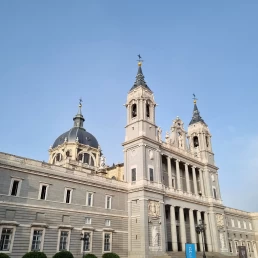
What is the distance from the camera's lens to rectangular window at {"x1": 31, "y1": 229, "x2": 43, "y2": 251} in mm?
27906

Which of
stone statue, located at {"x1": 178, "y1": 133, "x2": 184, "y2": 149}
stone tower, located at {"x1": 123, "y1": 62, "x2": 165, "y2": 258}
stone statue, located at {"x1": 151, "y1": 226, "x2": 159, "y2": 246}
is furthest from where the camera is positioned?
stone statue, located at {"x1": 178, "y1": 133, "x2": 184, "y2": 149}

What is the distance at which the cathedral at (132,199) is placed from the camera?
28.4 meters

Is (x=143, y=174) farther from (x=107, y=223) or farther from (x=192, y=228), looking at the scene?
(x=192, y=228)

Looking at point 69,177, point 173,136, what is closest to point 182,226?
point 173,136

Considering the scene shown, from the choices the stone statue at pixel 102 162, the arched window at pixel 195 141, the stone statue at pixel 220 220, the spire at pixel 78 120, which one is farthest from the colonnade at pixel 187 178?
the spire at pixel 78 120

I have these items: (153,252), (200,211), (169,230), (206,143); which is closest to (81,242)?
(153,252)

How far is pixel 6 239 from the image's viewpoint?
85.6 feet

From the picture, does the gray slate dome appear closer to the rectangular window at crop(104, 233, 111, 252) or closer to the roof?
the roof

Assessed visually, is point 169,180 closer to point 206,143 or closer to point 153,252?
point 153,252

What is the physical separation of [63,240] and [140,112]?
868 inches

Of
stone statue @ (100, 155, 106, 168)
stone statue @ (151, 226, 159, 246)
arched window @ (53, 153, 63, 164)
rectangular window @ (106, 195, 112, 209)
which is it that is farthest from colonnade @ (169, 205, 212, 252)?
arched window @ (53, 153, 63, 164)

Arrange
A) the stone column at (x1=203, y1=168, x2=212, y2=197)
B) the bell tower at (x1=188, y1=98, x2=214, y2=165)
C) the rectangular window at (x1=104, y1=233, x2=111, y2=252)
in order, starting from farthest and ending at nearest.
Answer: the bell tower at (x1=188, y1=98, x2=214, y2=165)
the stone column at (x1=203, y1=168, x2=212, y2=197)
the rectangular window at (x1=104, y1=233, x2=111, y2=252)

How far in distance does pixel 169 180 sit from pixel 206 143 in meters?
17.2

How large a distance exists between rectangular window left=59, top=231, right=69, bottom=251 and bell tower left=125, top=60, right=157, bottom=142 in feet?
57.8
